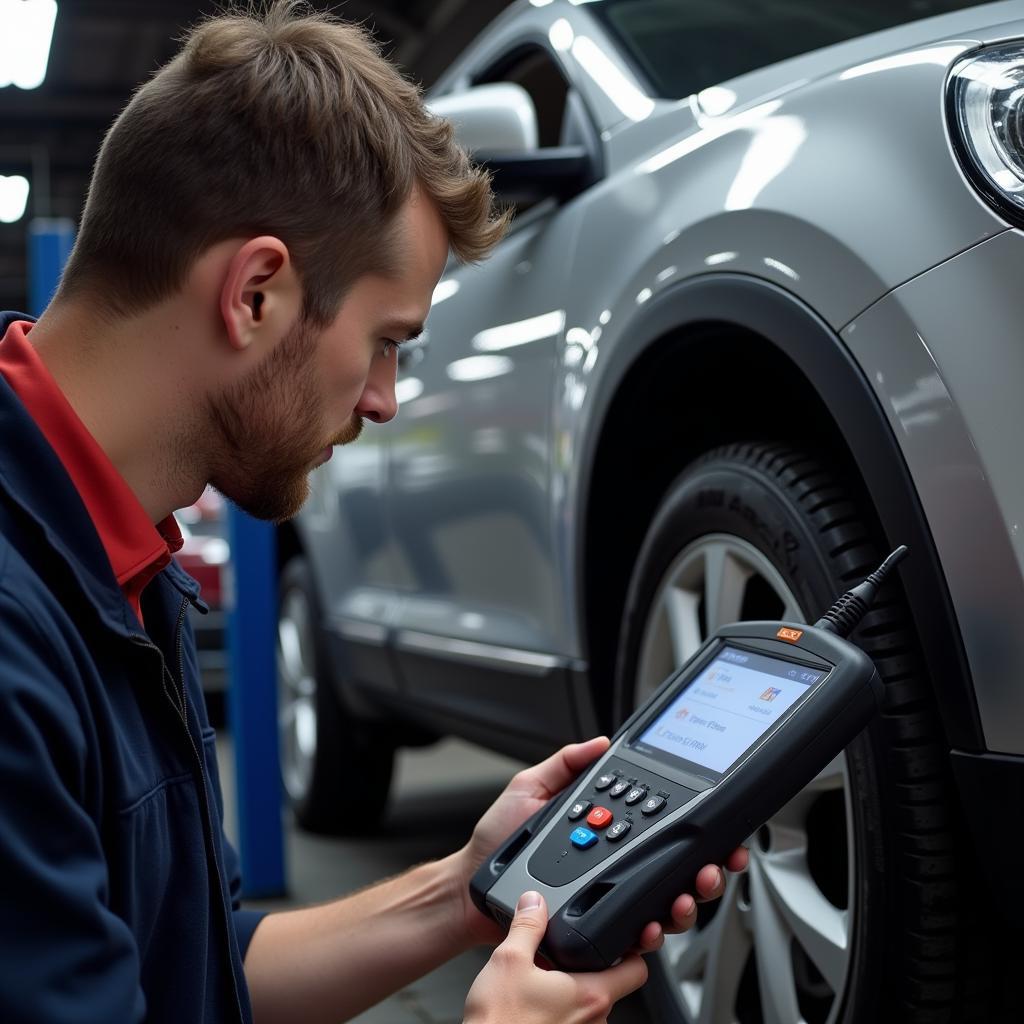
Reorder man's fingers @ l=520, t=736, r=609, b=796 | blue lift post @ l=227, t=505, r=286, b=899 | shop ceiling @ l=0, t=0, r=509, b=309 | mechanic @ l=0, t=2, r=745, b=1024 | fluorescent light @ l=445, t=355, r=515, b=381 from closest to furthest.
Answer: mechanic @ l=0, t=2, r=745, b=1024
man's fingers @ l=520, t=736, r=609, b=796
fluorescent light @ l=445, t=355, r=515, b=381
blue lift post @ l=227, t=505, r=286, b=899
shop ceiling @ l=0, t=0, r=509, b=309

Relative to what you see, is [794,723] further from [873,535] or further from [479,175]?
[479,175]

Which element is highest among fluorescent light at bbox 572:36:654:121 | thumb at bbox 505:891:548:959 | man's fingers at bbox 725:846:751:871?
fluorescent light at bbox 572:36:654:121

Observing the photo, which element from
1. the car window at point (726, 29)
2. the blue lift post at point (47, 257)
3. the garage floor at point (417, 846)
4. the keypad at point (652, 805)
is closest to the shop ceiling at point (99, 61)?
the garage floor at point (417, 846)

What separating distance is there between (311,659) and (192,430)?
220cm

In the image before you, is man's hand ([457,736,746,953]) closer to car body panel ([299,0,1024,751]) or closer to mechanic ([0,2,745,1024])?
mechanic ([0,2,745,1024])

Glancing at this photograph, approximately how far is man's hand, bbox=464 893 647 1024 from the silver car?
37cm

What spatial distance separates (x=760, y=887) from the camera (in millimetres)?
1427

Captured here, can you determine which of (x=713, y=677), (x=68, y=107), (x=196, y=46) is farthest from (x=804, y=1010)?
(x=68, y=107)

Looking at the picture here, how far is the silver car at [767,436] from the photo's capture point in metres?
1.16

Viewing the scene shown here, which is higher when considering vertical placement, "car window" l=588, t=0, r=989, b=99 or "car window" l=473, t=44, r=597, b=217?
"car window" l=588, t=0, r=989, b=99

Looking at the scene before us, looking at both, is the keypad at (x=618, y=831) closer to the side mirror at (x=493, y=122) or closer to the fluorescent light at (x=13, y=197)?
the side mirror at (x=493, y=122)

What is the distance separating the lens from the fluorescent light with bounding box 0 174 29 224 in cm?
1450

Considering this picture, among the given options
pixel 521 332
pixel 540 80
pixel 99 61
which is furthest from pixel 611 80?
pixel 99 61

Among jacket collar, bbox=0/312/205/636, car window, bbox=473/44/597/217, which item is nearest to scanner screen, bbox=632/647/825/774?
jacket collar, bbox=0/312/205/636
